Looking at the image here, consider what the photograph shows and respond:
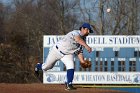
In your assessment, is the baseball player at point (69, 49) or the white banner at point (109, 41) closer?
the baseball player at point (69, 49)

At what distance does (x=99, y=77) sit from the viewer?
27047mm

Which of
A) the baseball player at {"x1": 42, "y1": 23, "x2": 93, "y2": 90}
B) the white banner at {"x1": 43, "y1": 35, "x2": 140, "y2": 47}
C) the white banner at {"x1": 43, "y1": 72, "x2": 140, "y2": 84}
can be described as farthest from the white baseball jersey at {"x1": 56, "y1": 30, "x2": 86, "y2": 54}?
the white banner at {"x1": 43, "y1": 72, "x2": 140, "y2": 84}

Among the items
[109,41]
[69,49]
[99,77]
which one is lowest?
[99,77]

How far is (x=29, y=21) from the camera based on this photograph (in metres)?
43.4

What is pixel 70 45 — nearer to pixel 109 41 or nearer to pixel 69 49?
pixel 69 49

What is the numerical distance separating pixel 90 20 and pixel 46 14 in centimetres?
723

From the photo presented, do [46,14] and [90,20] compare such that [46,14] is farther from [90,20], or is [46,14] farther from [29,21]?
[90,20]

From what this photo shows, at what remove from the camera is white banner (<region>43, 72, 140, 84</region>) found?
2694 cm

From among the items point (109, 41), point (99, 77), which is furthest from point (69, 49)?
point (99, 77)

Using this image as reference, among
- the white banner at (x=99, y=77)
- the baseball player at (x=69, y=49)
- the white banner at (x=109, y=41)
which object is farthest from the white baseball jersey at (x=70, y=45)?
the white banner at (x=99, y=77)

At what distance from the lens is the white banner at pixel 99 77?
88.4 feet

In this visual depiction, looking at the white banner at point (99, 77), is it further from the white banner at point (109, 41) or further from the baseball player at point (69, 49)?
the baseball player at point (69, 49)

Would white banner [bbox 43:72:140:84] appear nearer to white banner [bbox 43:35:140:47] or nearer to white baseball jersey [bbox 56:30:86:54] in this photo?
white banner [bbox 43:35:140:47]

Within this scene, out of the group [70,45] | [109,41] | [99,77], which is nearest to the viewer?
[70,45]
